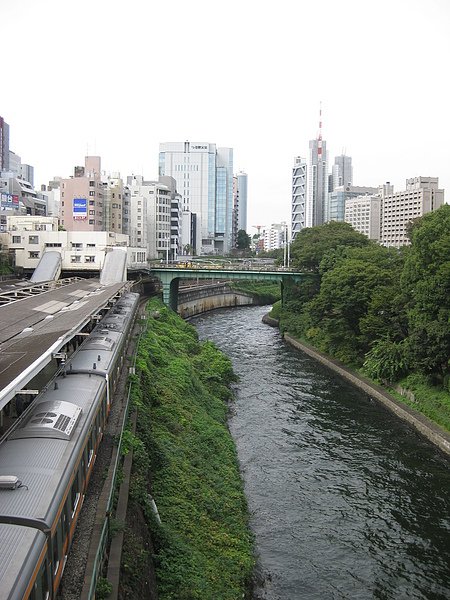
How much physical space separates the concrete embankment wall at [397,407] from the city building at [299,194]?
11662 cm

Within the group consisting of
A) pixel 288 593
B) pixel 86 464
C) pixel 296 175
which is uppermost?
pixel 296 175

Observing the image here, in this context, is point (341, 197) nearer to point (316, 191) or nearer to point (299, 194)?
point (316, 191)

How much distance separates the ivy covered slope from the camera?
11977 millimetres

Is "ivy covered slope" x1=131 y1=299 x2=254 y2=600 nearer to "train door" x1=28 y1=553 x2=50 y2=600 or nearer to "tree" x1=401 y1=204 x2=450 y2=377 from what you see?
"train door" x1=28 y1=553 x2=50 y2=600

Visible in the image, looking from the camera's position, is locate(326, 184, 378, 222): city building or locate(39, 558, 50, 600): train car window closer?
locate(39, 558, 50, 600): train car window

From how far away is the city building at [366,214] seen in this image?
5443 inches

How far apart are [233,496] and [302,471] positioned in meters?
4.20

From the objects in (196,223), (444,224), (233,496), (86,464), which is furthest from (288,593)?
(196,223)

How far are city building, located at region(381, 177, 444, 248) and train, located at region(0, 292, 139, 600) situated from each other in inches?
4789

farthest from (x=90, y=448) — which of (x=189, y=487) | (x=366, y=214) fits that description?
(x=366, y=214)

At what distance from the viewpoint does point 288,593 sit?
1320 cm

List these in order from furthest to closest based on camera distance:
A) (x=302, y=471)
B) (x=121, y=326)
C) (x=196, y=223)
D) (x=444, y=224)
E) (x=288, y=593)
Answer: (x=196, y=223), (x=444, y=224), (x=121, y=326), (x=302, y=471), (x=288, y=593)

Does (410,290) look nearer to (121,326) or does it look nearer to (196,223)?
(121,326)

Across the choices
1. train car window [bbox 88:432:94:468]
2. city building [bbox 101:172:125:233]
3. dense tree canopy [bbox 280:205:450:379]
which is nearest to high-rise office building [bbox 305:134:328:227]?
city building [bbox 101:172:125:233]
